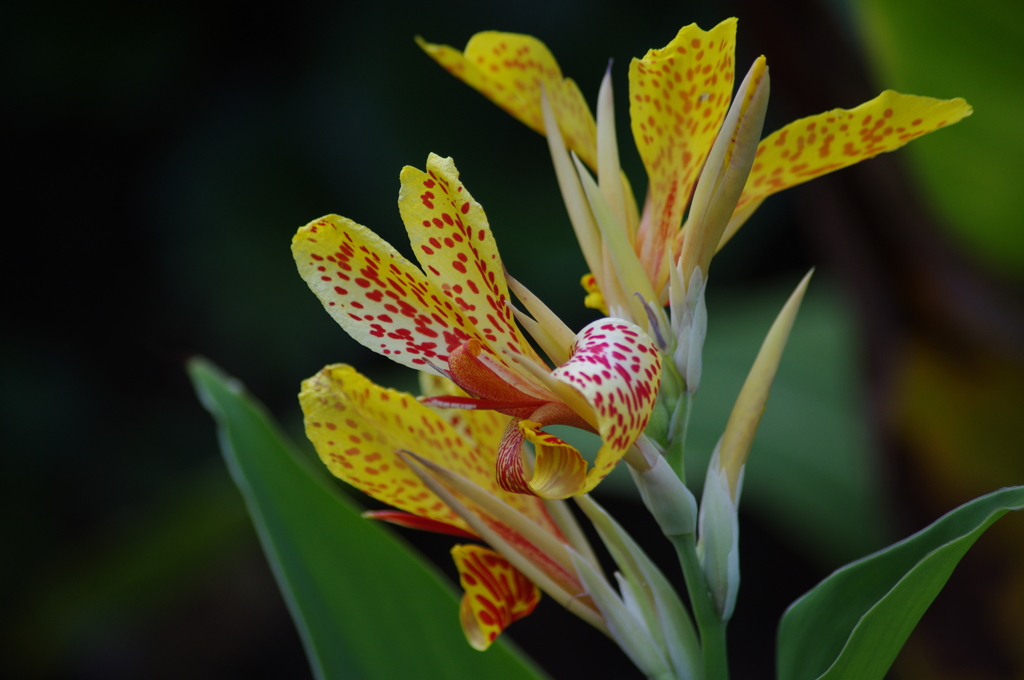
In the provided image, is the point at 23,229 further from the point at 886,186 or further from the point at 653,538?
the point at 886,186

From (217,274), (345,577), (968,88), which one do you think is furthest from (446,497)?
(217,274)

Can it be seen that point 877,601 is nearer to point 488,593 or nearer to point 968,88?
point 488,593

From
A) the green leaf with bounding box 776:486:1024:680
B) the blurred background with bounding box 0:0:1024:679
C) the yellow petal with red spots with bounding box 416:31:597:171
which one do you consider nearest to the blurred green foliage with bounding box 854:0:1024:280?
the blurred background with bounding box 0:0:1024:679

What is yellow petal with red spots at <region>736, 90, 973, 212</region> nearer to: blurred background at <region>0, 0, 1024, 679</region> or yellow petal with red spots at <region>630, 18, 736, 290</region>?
yellow petal with red spots at <region>630, 18, 736, 290</region>

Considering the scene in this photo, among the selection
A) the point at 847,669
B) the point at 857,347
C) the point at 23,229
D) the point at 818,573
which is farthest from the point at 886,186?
the point at 23,229

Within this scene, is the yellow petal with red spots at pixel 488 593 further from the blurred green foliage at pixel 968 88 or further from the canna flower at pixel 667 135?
the blurred green foliage at pixel 968 88

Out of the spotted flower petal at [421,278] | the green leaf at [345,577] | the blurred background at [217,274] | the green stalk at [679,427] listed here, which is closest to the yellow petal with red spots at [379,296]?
the spotted flower petal at [421,278]
